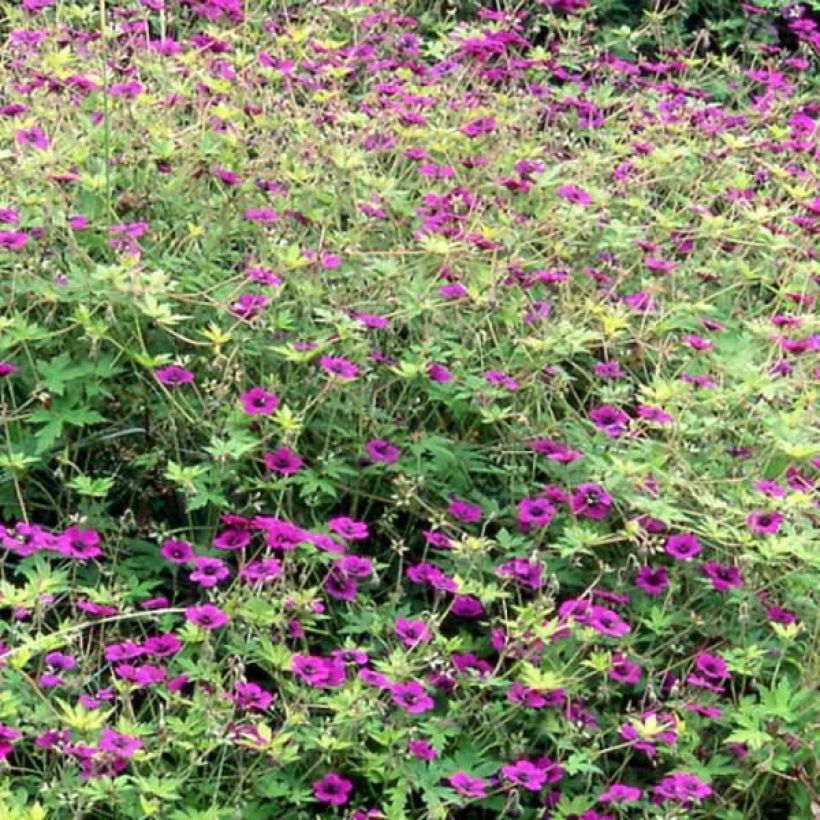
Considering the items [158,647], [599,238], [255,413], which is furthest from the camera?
[599,238]

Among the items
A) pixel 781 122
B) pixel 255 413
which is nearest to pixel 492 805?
pixel 255 413

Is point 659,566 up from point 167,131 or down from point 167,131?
down

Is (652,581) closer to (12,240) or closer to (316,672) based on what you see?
(316,672)

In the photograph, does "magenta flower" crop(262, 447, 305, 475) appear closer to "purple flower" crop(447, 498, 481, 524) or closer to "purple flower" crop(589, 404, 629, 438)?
"purple flower" crop(447, 498, 481, 524)

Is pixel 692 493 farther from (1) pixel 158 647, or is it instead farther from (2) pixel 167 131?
(2) pixel 167 131

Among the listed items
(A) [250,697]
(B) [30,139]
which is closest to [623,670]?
(A) [250,697]

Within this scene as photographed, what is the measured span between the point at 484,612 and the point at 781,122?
2382 millimetres

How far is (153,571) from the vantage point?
271 cm

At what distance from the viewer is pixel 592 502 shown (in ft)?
8.82

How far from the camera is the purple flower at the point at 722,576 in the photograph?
260 centimetres

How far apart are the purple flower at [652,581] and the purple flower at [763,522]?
0.53 ft

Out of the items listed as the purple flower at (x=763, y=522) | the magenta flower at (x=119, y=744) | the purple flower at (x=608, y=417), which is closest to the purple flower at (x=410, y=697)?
the magenta flower at (x=119, y=744)

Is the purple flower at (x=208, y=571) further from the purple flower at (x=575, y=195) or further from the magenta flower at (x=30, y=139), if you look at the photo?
the purple flower at (x=575, y=195)

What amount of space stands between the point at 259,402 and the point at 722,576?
0.81m
